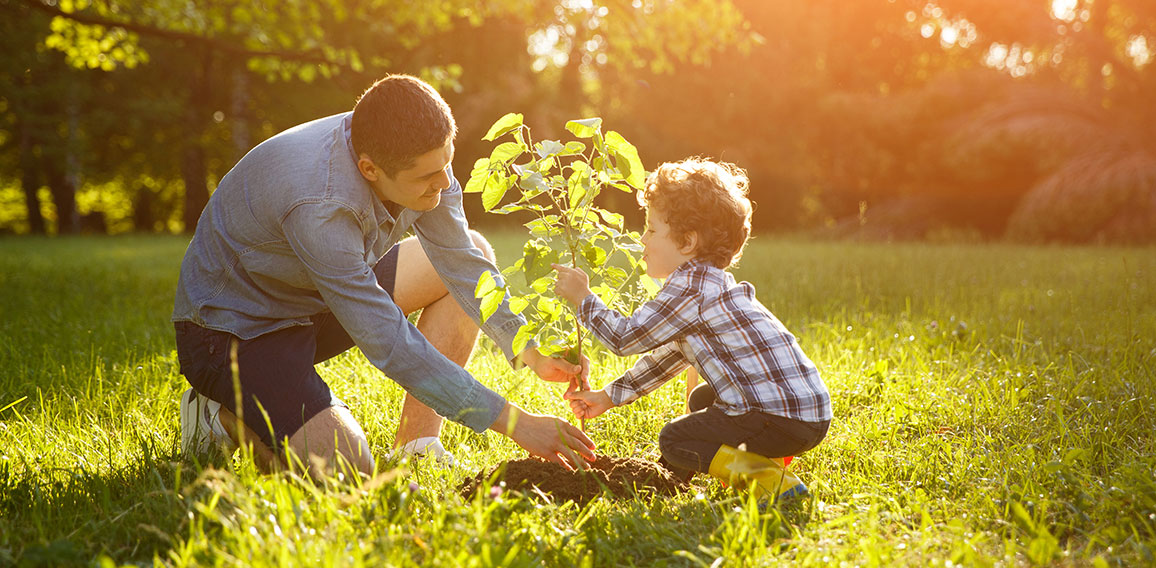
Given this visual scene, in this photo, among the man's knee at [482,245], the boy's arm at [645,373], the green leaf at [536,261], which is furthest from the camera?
the man's knee at [482,245]

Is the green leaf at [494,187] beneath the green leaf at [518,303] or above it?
above

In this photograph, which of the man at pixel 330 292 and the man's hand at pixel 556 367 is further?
the man's hand at pixel 556 367

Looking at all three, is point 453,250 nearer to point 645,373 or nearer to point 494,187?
point 494,187

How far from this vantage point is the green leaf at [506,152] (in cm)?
235

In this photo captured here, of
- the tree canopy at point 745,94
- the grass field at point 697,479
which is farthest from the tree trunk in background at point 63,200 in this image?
the grass field at point 697,479

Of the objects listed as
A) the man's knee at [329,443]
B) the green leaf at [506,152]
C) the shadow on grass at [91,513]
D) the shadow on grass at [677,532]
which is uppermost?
the green leaf at [506,152]

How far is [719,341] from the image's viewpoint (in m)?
2.61

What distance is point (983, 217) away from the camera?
48.8ft

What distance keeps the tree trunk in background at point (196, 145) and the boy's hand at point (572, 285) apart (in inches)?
720

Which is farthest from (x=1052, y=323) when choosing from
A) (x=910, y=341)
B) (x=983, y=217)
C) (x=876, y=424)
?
(x=983, y=217)

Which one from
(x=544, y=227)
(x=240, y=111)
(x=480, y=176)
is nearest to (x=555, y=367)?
(x=544, y=227)

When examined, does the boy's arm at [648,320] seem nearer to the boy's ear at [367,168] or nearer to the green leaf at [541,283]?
the green leaf at [541,283]

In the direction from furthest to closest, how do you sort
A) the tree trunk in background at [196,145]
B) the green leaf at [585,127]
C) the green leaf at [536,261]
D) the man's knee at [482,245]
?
the tree trunk in background at [196,145], the man's knee at [482,245], the green leaf at [536,261], the green leaf at [585,127]

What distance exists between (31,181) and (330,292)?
24070mm
